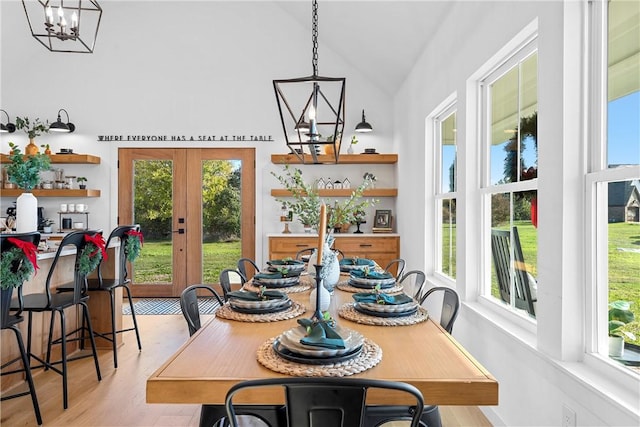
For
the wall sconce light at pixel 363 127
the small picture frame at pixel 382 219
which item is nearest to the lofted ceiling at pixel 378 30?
the wall sconce light at pixel 363 127

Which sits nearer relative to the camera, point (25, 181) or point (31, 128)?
point (25, 181)

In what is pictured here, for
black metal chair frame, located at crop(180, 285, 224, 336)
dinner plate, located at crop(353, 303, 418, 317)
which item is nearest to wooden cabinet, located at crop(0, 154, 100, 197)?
black metal chair frame, located at crop(180, 285, 224, 336)

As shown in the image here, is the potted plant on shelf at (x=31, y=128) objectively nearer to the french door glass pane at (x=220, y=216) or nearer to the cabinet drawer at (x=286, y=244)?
the french door glass pane at (x=220, y=216)

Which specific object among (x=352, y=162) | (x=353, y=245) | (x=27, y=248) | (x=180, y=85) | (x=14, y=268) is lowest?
(x=353, y=245)

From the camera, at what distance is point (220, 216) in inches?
242

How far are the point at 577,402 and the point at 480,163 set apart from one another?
173 cm

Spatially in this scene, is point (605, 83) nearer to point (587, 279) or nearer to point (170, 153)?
point (587, 279)

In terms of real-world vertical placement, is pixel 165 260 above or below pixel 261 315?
below

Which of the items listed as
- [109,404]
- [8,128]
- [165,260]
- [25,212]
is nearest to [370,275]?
[109,404]

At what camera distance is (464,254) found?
3.08 meters

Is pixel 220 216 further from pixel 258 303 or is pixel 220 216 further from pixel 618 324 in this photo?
pixel 618 324

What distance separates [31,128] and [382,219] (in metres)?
5.13

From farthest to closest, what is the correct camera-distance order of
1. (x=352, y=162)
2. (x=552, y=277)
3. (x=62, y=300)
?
(x=352, y=162) → (x=62, y=300) → (x=552, y=277)

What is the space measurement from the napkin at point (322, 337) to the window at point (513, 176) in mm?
1413
